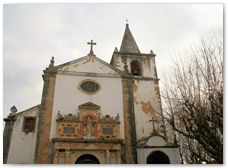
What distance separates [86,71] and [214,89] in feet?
27.6

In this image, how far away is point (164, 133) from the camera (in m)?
15.4

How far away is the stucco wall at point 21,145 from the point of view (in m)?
12.1

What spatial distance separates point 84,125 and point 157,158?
15.4 ft

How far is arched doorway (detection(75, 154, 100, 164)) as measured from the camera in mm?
12109

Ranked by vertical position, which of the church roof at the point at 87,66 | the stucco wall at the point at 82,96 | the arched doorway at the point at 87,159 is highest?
the church roof at the point at 87,66

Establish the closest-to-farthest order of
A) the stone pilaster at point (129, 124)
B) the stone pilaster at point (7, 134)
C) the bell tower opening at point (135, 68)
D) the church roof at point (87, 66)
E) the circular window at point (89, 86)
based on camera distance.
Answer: the stone pilaster at point (7, 134), the stone pilaster at point (129, 124), the circular window at point (89, 86), the church roof at point (87, 66), the bell tower opening at point (135, 68)

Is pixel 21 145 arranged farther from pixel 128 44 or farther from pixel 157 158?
pixel 128 44

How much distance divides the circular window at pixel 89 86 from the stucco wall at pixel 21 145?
3869 millimetres

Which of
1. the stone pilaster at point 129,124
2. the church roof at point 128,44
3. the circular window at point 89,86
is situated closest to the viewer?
the stone pilaster at point 129,124

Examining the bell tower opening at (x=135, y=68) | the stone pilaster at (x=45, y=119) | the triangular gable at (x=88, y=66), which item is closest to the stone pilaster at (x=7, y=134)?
the stone pilaster at (x=45, y=119)

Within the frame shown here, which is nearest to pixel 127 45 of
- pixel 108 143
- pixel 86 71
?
pixel 86 71

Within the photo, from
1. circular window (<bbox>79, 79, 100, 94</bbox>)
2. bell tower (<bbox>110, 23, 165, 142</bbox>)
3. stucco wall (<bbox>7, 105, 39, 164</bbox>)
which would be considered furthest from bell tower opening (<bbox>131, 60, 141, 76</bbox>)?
stucco wall (<bbox>7, 105, 39, 164</bbox>)

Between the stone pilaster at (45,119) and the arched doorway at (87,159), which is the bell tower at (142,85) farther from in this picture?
the stone pilaster at (45,119)

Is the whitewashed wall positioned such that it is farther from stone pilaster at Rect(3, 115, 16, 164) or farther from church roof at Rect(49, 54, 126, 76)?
stone pilaster at Rect(3, 115, 16, 164)
